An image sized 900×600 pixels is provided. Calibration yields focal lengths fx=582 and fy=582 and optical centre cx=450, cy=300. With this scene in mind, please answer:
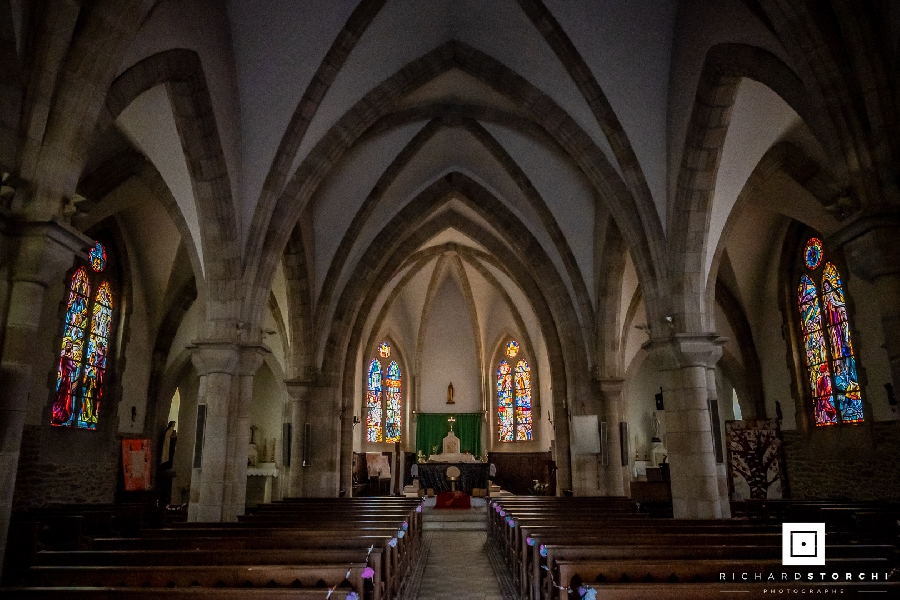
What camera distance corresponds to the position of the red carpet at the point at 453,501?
1730 centimetres

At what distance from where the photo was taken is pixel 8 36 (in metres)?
4.95

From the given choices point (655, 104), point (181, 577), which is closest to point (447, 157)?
point (655, 104)

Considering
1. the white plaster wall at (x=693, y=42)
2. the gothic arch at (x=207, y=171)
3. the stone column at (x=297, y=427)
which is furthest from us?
the stone column at (x=297, y=427)

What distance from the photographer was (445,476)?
19609 mm

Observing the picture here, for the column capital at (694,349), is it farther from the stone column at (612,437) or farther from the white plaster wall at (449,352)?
the white plaster wall at (449,352)

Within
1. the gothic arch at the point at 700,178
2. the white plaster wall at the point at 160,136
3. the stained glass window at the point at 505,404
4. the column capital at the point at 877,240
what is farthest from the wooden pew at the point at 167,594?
the stained glass window at the point at 505,404

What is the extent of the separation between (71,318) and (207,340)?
6.22 metres

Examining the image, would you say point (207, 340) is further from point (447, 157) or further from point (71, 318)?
point (447, 157)

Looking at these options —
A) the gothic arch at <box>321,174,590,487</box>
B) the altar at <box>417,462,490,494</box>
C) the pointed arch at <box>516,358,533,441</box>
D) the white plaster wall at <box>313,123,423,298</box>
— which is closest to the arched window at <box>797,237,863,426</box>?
the gothic arch at <box>321,174,590,487</box>

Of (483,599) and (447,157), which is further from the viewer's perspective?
(447,157)

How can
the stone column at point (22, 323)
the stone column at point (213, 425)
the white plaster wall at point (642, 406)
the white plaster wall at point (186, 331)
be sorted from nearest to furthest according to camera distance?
the stone column at point (22, 323), the stone column at point (213, 425), the white plaster wall at point (186, 331), the white plaster wall at point (642, 406)

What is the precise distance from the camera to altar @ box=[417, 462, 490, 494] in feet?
64.5

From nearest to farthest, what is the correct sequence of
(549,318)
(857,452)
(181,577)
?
(181,577), (857,452), (549,318)

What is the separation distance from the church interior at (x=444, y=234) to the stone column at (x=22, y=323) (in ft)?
0.08
